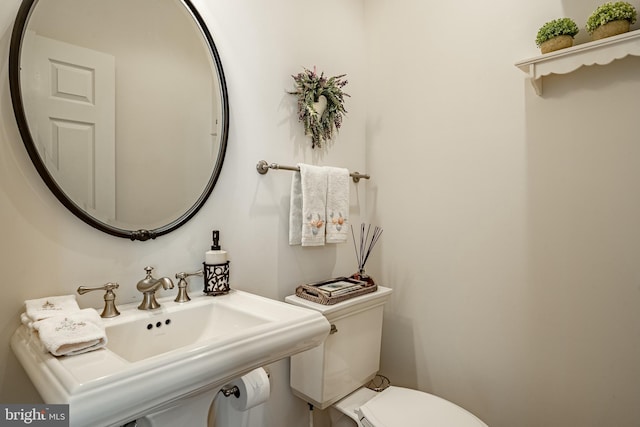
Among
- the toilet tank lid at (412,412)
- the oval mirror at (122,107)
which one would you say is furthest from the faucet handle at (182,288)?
the toilet tank lid at (412,412)

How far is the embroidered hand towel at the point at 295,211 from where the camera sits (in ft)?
4.74

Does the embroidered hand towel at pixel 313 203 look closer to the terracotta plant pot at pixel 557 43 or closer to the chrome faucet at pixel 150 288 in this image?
the chrome faucet at pixel 150 288

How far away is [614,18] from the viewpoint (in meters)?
1.15

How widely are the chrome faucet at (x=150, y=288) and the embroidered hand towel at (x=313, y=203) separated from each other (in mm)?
577

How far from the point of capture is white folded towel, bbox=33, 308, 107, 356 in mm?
692

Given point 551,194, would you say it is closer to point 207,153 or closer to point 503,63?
point 503,63

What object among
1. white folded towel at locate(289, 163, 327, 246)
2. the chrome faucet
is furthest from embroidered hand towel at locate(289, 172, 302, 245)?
the chrome faucet

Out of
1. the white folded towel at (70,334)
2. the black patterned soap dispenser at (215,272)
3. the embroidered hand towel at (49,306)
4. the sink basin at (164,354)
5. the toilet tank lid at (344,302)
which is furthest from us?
the toilet tank lid at (344,302)

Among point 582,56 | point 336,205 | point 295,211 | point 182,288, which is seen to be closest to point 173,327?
point 182,288

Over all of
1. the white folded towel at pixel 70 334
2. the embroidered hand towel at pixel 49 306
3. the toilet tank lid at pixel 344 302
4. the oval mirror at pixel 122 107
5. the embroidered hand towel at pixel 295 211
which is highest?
the oval mirror at pixel 122 107

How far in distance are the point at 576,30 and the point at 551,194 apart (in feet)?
1.86

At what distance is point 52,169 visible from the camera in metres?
0.94

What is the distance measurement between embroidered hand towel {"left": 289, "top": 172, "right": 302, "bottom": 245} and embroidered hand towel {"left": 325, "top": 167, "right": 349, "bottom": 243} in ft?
0.44

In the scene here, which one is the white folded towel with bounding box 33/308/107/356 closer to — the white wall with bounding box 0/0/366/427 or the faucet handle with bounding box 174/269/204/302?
the white wall with bounding box 0/0/366/427
